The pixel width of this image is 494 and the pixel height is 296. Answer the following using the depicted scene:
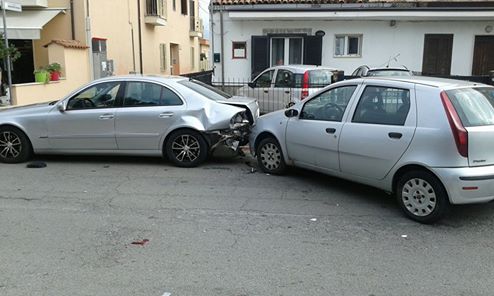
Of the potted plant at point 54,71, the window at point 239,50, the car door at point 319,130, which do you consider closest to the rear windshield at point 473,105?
the car door at point 319,130

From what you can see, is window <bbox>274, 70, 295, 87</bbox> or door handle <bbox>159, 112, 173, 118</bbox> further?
window <bbox>274, 70, 295, 87</bbox>

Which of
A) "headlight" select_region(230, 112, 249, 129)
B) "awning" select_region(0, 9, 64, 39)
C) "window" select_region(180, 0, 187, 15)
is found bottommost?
"headlight" select_region(230, 112, 249, 129)

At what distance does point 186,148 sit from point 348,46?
11.5 metres

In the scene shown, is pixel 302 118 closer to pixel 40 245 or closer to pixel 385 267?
pixel 385 267

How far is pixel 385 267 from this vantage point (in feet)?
14.1

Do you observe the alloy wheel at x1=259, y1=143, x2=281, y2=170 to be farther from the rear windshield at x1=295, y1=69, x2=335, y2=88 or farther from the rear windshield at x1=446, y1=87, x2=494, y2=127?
the rear windshield at x1=295, y1=69, x2=335, y2=88

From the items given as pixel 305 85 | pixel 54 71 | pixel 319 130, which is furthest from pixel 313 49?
pixel 319 130

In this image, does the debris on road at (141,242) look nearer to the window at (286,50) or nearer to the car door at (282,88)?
the car door at (282,88)

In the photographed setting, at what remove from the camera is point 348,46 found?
58.9ft

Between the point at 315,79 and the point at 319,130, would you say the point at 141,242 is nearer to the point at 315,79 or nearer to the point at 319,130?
the point at 319,130

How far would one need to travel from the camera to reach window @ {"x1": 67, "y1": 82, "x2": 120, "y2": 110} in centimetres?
824

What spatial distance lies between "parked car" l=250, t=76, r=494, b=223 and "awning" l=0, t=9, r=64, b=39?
1059 cm

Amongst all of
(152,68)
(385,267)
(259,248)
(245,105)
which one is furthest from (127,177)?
(152,68)

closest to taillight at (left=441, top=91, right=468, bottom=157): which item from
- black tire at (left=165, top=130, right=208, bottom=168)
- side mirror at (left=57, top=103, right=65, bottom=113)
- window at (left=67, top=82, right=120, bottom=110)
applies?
black tire at (left=165, top=130, right=208, bottom=168)
